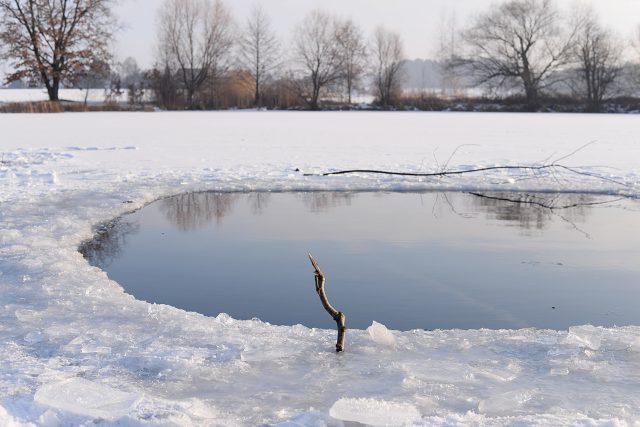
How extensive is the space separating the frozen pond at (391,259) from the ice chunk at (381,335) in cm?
49

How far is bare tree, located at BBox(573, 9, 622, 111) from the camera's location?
35.2m

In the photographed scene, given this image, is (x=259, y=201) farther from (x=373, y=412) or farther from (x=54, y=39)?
(x=54, y=39)

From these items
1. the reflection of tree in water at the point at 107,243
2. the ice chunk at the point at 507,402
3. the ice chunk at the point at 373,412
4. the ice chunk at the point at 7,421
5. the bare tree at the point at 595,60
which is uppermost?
the bare tree at the point at 595,60

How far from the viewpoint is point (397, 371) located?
276 cm

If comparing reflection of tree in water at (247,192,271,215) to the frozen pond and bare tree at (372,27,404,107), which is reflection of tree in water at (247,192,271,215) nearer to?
the frozen pond

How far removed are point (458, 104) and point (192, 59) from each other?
13.5m

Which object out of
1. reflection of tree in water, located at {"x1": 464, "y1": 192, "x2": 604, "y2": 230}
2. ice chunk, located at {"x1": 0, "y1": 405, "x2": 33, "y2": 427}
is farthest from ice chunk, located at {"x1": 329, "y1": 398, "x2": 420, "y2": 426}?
reflection of tree in water, located at {"x1": 464, "y1": 192, "x2": 604, "y2": 230}

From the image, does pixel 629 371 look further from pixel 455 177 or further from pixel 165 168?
pixel 165 168

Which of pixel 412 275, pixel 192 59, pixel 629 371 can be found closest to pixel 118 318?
pixel 412 275

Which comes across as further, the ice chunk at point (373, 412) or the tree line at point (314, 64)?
the tree line at point (314, 64)

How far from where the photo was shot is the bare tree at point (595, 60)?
116 feet

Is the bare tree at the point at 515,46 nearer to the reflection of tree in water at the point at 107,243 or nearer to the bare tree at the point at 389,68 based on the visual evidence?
the bare tree at the point at 389,68

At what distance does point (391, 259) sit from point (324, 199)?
9.52ft

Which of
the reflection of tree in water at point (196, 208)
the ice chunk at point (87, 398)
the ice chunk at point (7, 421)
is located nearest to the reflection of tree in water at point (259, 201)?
the reflection of tree in water at point (196, 208)
